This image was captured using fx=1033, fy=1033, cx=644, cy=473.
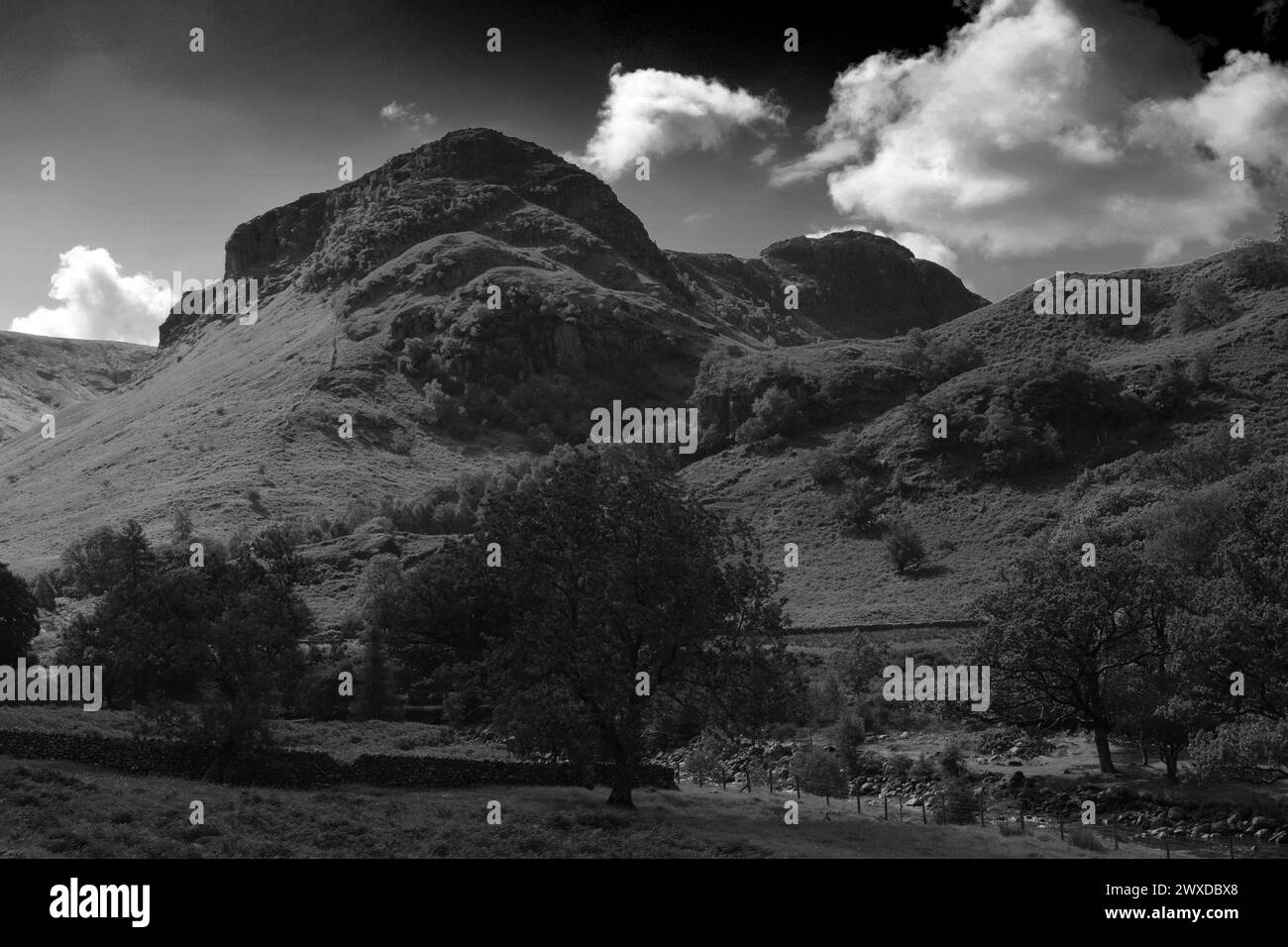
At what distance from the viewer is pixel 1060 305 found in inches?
7170

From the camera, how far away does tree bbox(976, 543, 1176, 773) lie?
46156 millimetres

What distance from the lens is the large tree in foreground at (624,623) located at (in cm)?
3581

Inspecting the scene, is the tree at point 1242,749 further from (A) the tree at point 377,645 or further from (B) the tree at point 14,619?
(B) the tree at point 14,619

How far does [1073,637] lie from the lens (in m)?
46.5

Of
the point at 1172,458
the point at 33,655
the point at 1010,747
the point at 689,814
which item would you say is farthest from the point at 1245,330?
the point at 33,655

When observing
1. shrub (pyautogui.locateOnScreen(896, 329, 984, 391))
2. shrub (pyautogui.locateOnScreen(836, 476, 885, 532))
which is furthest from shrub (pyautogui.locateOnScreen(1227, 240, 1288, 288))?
shrub (pyautogui.locateOnScreen(836, 476, 885, 532))

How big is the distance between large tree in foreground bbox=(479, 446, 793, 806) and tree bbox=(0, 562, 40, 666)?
42.4 meters

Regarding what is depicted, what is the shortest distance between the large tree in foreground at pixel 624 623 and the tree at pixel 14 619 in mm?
42385

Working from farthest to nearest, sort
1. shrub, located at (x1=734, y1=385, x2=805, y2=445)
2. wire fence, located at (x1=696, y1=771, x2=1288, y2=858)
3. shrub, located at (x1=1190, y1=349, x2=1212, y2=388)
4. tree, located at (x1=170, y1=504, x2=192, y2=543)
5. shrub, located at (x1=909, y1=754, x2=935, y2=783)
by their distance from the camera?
shrub, located at (x1=734, y1=385, x2=805, y2=445) → shrub, located at (x1=1190, y1=349, x2=1212, y2=388) → tree, located at (x1=170, y1=504, x2=192, y2=543) → shrub, located at (x1=909, y1=754, x2=935, y2=783) → wire fence, located at (x1=696, y1=771, x2=1288, y2=858)

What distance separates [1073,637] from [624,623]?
22.4 m

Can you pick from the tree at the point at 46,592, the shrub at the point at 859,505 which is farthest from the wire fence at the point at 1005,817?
the tree at the point at 46,592

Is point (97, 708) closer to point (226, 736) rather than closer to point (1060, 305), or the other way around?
point (226, 736)

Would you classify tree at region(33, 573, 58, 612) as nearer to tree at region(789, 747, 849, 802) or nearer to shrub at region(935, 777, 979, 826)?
tree at region(789, 747, 849, 802)

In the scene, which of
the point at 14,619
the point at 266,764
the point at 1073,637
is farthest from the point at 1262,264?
the point at 14,619
